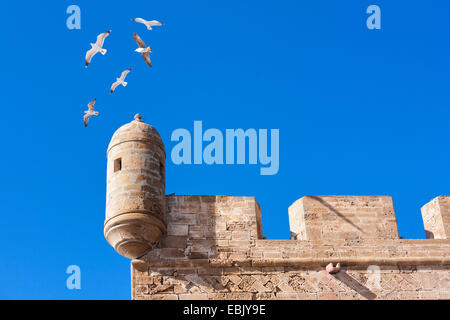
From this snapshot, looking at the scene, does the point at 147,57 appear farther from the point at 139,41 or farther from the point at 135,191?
the point at 135,191

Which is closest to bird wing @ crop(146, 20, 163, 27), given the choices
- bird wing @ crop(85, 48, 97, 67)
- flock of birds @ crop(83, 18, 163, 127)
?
flock of birds @ crop(83, 18, 163, 127)

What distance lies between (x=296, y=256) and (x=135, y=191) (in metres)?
2.52

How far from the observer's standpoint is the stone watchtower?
38.6 ft


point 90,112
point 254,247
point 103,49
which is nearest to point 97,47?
point 103,49

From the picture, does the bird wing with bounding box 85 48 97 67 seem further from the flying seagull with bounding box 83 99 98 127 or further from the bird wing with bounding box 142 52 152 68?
the bird wing with bounding box 142 52 152 68

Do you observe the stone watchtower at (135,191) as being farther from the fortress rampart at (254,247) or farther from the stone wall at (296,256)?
the stone wall at (296,256)

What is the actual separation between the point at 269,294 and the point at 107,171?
3067 millimetres

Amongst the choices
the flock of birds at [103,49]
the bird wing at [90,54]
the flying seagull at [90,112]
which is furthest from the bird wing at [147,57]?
the flying seagull at [90,112]

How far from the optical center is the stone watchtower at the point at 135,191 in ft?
38.6

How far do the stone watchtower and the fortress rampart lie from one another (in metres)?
0.02

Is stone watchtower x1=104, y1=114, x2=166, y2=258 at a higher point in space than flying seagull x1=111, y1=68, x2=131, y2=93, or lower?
lower
